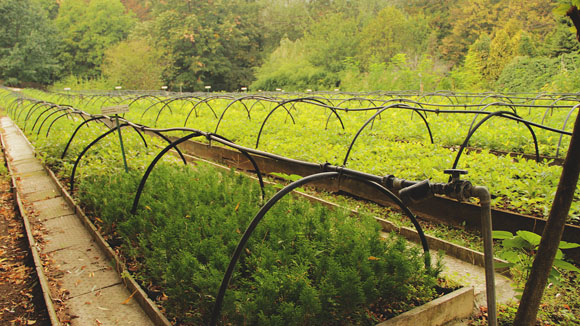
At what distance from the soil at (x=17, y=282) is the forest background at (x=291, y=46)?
22.0m

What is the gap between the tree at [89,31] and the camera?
1921 inches

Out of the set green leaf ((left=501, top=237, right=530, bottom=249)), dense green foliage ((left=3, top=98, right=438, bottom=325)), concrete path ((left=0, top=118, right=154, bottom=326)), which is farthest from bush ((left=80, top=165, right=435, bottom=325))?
green leaf ((left=501, top=237, right=530, bottom=249))

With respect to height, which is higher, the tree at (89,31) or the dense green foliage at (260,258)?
the tree at (89,31)

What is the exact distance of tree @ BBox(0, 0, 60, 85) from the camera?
4506cm

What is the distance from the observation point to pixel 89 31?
4966 centimetres

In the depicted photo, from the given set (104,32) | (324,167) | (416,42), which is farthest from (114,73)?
(324,167)

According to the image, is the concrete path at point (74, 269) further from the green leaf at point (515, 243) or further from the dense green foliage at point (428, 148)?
the dense green foliage at point (428, 148)

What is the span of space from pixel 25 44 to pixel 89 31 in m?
7.43

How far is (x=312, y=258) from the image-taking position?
292cm

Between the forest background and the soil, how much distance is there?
22.0m

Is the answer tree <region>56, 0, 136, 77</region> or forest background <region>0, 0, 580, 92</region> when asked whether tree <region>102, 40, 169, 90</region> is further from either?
tree <region>56, 0, 136, 77</region>

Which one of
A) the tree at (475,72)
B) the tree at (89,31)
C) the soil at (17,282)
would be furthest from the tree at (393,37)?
the tree at (89,31)

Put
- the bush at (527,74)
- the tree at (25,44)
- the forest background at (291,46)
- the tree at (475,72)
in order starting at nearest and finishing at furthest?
the bush at (527,74) < the tree at (475,72) < the forest background at (291,46) < the tree at (25,44)

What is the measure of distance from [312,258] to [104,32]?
56680mm
